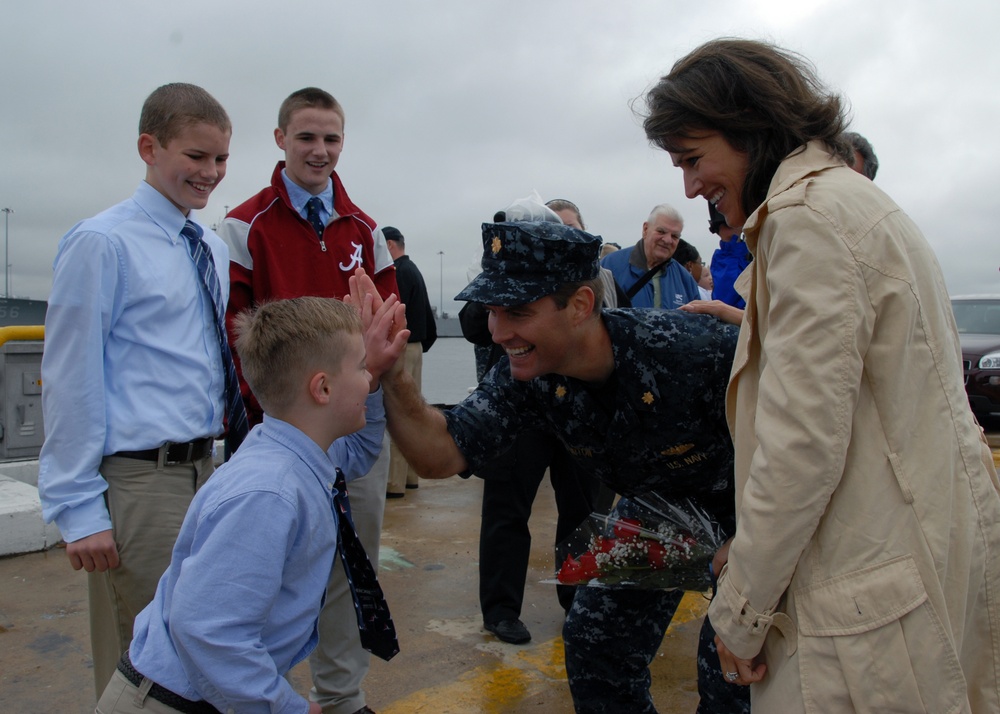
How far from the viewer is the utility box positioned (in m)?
6.49

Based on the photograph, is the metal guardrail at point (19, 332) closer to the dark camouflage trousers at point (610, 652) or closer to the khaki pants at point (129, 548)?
the khaki pants at point (129, 548)

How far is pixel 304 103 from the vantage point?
3102mm

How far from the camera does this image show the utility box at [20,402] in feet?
21.3

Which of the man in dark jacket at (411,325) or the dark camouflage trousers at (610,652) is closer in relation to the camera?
the dark camouflage trousers at (610,652)

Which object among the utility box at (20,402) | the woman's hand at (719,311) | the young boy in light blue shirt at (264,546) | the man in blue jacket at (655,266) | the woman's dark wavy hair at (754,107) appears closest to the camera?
the young boy in light blue shirt at (264,546)

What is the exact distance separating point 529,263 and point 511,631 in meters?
2.11

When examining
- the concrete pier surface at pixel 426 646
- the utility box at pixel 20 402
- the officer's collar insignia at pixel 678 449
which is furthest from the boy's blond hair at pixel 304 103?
the utility box at pixel 20 402

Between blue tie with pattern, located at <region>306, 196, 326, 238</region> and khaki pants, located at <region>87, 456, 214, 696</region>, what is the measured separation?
1119 mm

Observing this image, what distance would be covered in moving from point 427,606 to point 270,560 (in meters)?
2.52

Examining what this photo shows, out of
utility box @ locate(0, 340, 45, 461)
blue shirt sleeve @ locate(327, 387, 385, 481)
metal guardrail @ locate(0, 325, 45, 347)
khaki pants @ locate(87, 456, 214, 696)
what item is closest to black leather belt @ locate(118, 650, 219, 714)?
khaki pants @ locate(87, 456, 214, 696)

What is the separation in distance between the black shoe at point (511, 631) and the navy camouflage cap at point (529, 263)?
6.59 feet

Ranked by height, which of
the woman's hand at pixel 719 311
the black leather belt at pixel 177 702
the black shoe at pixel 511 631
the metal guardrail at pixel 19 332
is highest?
the woman's hand at pixel 719 311

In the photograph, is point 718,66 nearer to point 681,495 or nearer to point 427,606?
point 681,495

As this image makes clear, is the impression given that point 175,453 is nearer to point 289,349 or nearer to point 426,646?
point 289,349
